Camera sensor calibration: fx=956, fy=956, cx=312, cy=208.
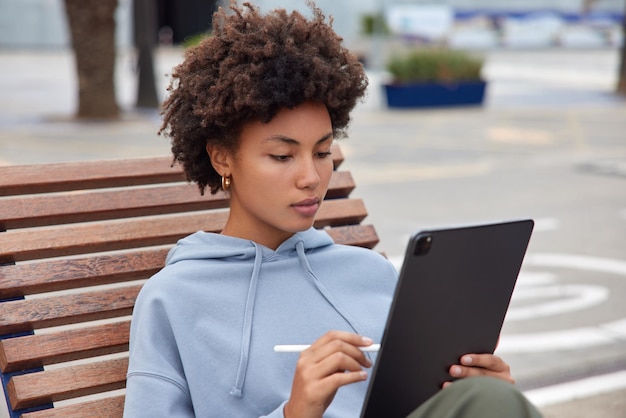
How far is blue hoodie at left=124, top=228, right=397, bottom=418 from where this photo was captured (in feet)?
6.53

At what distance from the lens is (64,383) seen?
245cm

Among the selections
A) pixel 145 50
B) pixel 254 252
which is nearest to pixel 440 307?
pixel 254 252

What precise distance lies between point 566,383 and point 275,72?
102 inches

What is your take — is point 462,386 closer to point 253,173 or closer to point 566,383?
point 253,173

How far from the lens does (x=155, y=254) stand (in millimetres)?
2762

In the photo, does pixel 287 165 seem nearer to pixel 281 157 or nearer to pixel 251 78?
pixel 281 157

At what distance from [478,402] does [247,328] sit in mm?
610

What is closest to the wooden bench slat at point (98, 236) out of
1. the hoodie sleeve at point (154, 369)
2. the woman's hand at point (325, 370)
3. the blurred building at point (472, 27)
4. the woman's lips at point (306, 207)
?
the hoodie sleeve at point (154, 369)

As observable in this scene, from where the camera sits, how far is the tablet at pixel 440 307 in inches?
65.2

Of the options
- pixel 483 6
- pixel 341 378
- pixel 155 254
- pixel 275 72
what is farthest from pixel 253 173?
pixel 483 6

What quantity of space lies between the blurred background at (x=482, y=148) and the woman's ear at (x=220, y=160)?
1.08 metres

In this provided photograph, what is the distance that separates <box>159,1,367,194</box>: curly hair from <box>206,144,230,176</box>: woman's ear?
2 centimetres

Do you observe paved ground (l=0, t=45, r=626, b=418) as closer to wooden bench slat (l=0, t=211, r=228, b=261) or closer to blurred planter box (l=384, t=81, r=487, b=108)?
blurred planter box (l=384, t=81, r=487, b=108)

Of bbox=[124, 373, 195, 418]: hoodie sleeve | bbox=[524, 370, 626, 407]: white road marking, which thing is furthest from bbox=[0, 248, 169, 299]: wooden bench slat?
bbox=[524, 370, 626, 407]: white road marking
